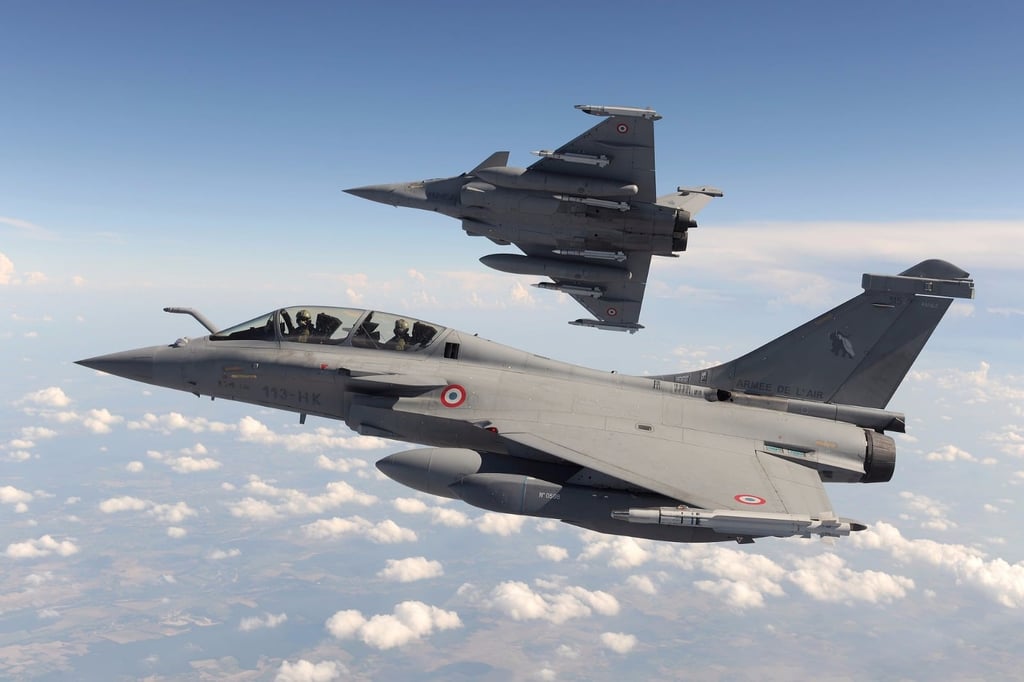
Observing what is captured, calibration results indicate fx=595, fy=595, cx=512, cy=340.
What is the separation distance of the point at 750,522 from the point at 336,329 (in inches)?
367

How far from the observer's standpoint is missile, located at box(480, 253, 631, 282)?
21.7m

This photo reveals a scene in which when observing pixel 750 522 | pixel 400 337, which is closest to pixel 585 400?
pixel 400 337

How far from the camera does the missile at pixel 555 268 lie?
21.7 metres

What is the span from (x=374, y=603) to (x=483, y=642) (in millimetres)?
40748

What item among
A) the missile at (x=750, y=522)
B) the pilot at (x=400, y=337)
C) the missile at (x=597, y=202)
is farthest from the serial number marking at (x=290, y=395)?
the missile at (x=597, y=202)

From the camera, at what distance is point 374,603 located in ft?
634

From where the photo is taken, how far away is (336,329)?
13.5m

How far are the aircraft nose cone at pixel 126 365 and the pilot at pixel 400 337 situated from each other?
209 inches

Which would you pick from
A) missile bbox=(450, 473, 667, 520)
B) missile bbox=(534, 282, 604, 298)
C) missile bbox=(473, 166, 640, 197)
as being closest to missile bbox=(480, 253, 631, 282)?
missile bbox=(534, 282, 604, 298)

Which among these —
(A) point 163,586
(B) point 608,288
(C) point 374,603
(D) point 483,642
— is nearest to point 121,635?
(A) point 163,586

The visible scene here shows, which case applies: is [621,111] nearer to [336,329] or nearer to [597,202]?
[597,202]

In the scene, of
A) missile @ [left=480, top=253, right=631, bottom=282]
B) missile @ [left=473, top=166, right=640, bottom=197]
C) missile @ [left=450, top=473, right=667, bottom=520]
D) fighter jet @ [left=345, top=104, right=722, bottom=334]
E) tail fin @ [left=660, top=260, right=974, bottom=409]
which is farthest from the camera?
missile @ [left=480, top=253, right=631, bottom=282]

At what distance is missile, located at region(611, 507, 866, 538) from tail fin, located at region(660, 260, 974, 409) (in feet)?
15.5

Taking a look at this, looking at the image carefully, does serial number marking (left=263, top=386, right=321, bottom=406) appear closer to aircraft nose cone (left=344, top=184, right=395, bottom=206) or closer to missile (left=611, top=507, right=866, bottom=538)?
missile (left=611, top=507, right=866, bottom=538)
